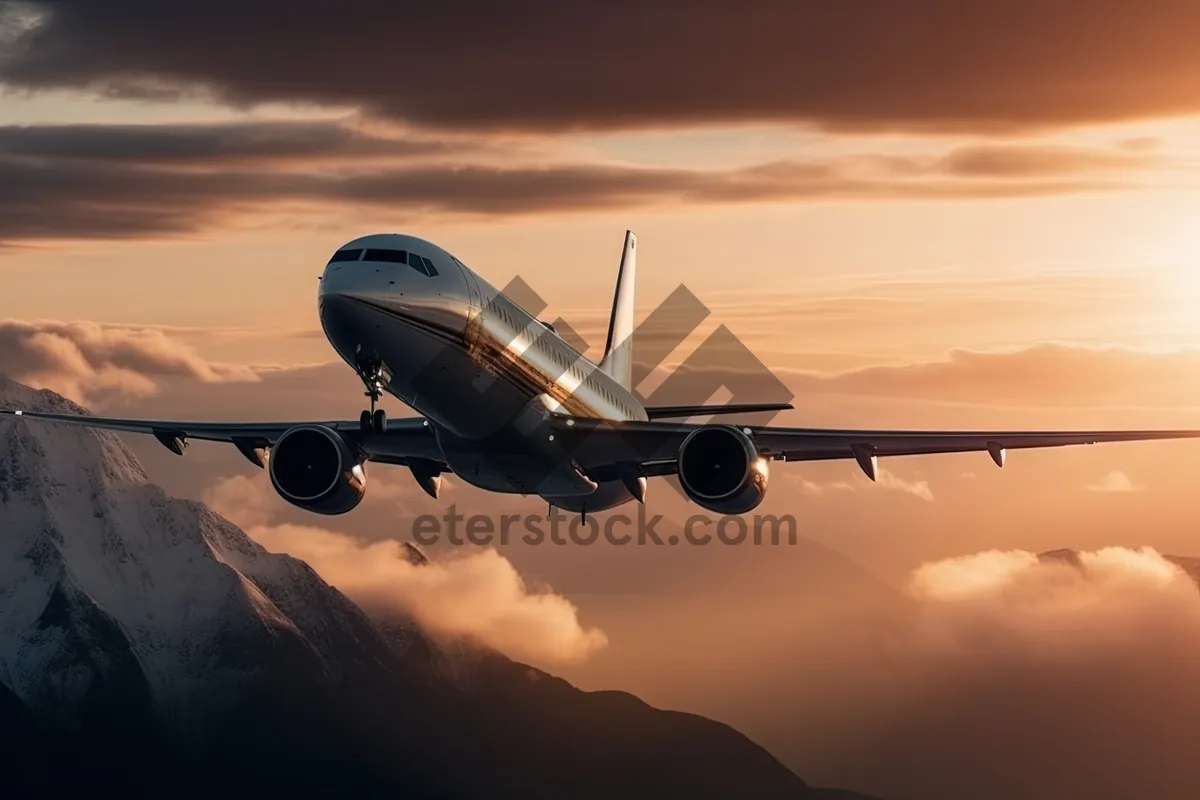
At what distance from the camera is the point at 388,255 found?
4609 centimetres

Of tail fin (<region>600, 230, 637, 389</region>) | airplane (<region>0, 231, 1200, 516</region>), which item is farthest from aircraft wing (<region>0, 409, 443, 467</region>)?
tail fin (<region>600, 230, 637, 389</region>)

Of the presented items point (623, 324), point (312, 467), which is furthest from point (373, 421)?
point (623, 324)

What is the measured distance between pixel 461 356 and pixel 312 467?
10.7 metres

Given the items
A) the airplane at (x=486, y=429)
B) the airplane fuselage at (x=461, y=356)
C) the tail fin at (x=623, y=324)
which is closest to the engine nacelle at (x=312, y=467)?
the airplane at (x=486, y=429)

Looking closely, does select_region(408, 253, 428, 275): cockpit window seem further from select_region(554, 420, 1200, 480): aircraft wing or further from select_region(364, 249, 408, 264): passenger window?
select_region(554, 420, 1200, 480): aircraft wing

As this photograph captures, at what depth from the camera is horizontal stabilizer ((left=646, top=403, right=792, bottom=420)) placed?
5631 cm

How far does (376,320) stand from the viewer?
147ft

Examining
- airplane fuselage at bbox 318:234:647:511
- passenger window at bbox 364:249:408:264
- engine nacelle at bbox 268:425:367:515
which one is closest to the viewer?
airplane fuselage at bbox 318:234:647:511

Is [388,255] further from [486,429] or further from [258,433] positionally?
[258,433]

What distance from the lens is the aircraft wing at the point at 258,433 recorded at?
5622 centimetres

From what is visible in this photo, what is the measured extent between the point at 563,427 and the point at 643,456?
3.92m

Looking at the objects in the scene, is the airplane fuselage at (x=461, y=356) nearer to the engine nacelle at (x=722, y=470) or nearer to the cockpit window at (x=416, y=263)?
the cockpit window at (x=416, y=263)

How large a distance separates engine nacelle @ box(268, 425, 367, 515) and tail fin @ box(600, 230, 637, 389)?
30.0m

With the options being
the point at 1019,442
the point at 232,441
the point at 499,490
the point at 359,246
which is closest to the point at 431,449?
the point at 499,490
